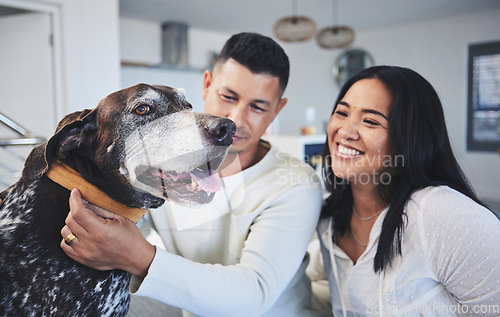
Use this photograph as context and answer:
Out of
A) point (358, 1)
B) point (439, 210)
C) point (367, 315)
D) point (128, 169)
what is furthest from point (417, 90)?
point (358, 1)

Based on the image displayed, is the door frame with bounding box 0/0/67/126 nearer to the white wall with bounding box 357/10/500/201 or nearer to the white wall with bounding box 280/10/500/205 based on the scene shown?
the white wall with bounding box 280/10/500/205

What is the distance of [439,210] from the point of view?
0.98 metres

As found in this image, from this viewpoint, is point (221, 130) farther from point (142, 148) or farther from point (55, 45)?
point (55, 45)

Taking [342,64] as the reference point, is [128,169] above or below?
below

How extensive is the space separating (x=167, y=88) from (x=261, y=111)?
0.34 metres

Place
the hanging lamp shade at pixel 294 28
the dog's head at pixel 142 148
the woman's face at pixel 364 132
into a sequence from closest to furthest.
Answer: the dog's head at pixel 142 148 < the woman's face at pixel 364 132 < the hanging lamp shade at pixel 294 28

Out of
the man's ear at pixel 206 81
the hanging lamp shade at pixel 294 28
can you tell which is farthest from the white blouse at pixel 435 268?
the hanging lamp shade at pixel 294 28

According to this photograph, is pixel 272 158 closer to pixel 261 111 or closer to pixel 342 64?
pixel 261 111

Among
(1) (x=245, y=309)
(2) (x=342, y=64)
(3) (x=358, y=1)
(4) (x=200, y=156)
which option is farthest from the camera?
(2) (x=342, y=64)

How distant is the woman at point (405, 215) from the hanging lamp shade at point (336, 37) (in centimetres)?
422

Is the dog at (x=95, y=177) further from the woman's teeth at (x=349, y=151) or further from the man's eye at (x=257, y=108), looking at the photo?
the woman's teeth at (x=349, y=151)

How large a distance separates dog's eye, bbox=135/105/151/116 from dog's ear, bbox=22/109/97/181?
0.07 meters

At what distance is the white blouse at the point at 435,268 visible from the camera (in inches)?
35.9

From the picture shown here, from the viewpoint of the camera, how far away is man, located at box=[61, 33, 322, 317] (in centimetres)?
63
